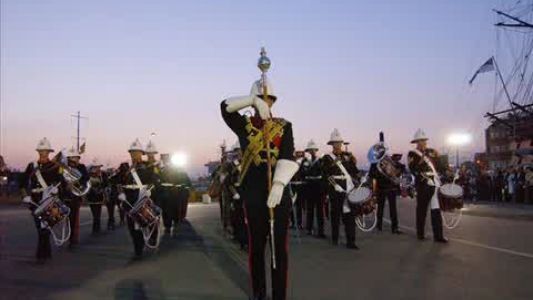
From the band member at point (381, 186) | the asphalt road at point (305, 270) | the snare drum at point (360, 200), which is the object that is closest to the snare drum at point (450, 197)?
the asphalt road at point (305, 270)

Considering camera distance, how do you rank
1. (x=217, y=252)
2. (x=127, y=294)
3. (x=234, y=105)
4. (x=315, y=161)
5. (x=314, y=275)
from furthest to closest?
1. (x=315, y=161)
2. (x=217, y=252)
3. (x=314, y=275)
4. (x=127, y=294)
5. (x=234, y=105)

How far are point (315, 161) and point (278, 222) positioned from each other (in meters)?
10.6

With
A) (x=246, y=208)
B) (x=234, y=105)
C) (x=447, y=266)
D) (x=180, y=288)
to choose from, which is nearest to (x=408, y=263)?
(x=447, y=266)

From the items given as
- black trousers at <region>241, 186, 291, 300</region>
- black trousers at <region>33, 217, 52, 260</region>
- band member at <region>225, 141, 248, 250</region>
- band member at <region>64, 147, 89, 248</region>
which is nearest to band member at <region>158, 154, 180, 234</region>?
band member at <region>64, 147, 89, 248</region>

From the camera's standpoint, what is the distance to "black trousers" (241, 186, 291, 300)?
536 cm

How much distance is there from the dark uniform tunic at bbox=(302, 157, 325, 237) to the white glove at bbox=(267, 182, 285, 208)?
880 cm

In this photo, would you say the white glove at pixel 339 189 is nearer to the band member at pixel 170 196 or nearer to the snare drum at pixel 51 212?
the snare drum at pixel 51 212

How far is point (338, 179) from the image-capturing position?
11.9 meters

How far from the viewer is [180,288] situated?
7.14 metres

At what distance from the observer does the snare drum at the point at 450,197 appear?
12.4 meters

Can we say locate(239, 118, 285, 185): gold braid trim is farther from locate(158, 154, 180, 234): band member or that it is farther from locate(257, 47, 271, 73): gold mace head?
locate(158, 154, 180, 234): band member

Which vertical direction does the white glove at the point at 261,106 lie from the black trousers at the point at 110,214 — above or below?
→ above

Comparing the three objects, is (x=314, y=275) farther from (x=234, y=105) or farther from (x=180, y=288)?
(x=234, y=105)

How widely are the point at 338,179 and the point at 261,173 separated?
21.6ft
